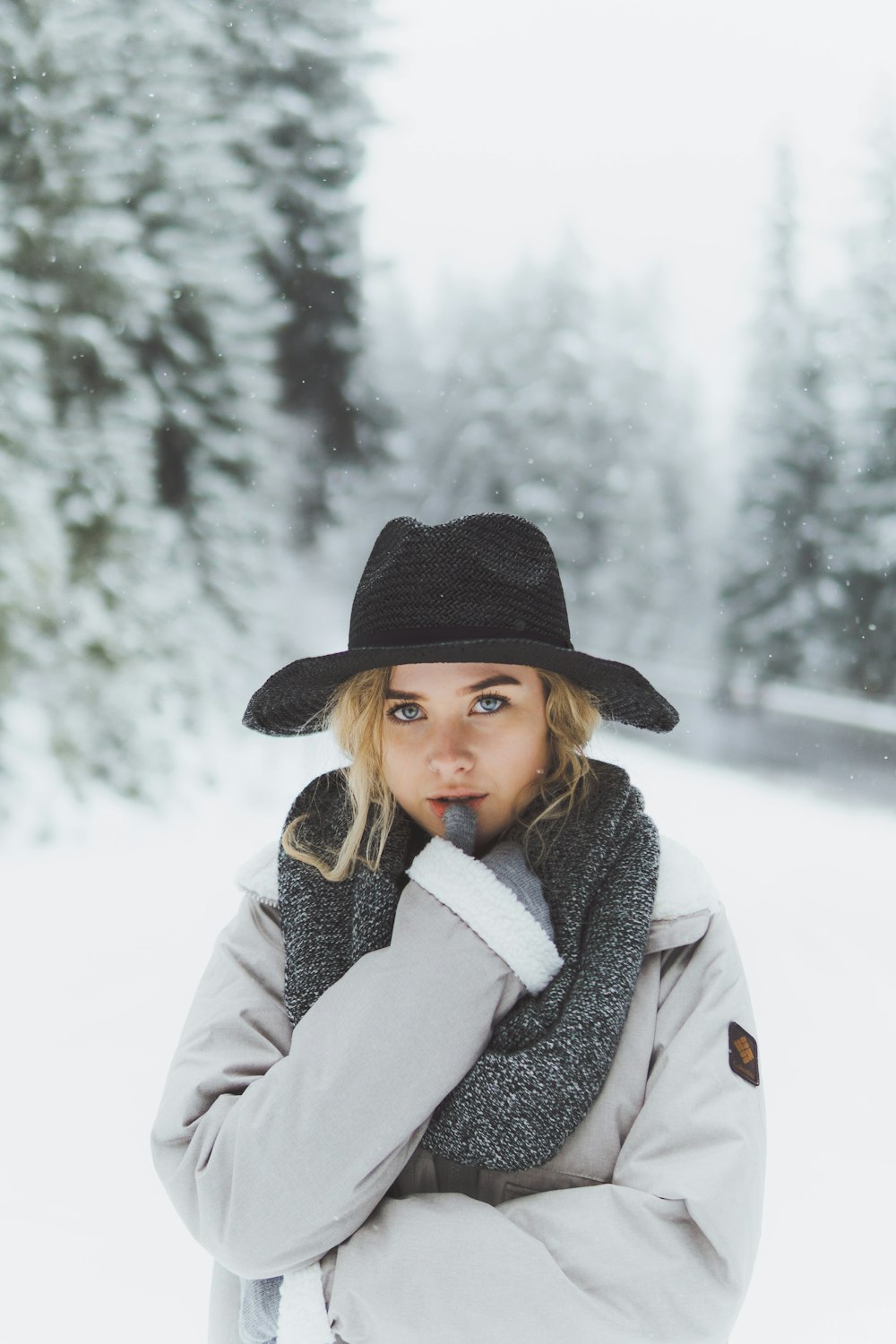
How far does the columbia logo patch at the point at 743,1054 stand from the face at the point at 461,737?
32 centimetres

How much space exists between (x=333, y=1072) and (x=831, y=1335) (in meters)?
1.61

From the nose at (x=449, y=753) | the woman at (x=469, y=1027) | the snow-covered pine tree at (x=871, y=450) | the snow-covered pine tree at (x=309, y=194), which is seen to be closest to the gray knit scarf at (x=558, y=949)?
the woman at (x=469, y=1027)

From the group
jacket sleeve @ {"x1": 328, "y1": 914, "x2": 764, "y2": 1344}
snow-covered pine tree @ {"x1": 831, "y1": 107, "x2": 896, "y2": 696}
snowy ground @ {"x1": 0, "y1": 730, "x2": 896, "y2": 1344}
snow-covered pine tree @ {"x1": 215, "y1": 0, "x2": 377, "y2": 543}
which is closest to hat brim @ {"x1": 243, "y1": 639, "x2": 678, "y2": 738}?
snowy ground @ {"x1": 0, "y1": 730, "x2": 896, "y2": 1344}

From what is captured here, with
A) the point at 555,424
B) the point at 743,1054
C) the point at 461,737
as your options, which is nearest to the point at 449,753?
the point at 461,737

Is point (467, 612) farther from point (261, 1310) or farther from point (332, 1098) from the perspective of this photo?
point (261, 1310)

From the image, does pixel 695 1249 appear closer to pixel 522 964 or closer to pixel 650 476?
pixel 522 964

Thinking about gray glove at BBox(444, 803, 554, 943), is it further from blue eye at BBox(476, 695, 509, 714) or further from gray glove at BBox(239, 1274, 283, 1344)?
gray glove at BBox(239, 1274, 283, 1344)

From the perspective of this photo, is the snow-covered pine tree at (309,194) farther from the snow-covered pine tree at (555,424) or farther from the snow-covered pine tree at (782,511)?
the snow-covered pine tree at (782,511)

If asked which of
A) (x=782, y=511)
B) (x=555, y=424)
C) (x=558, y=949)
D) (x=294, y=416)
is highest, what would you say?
(x=555, y=424)

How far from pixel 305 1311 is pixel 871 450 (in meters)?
3.54

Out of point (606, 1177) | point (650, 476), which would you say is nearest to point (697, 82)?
point (650, 476)

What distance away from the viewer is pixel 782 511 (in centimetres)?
375

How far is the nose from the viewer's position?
1.02 m

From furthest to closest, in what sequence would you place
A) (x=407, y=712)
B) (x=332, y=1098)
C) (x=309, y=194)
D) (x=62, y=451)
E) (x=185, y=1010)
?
(x=309, y=194), (x=62, y=451), (x=185, y=1010), (x=407, y=712), (x=332, y=1098)
